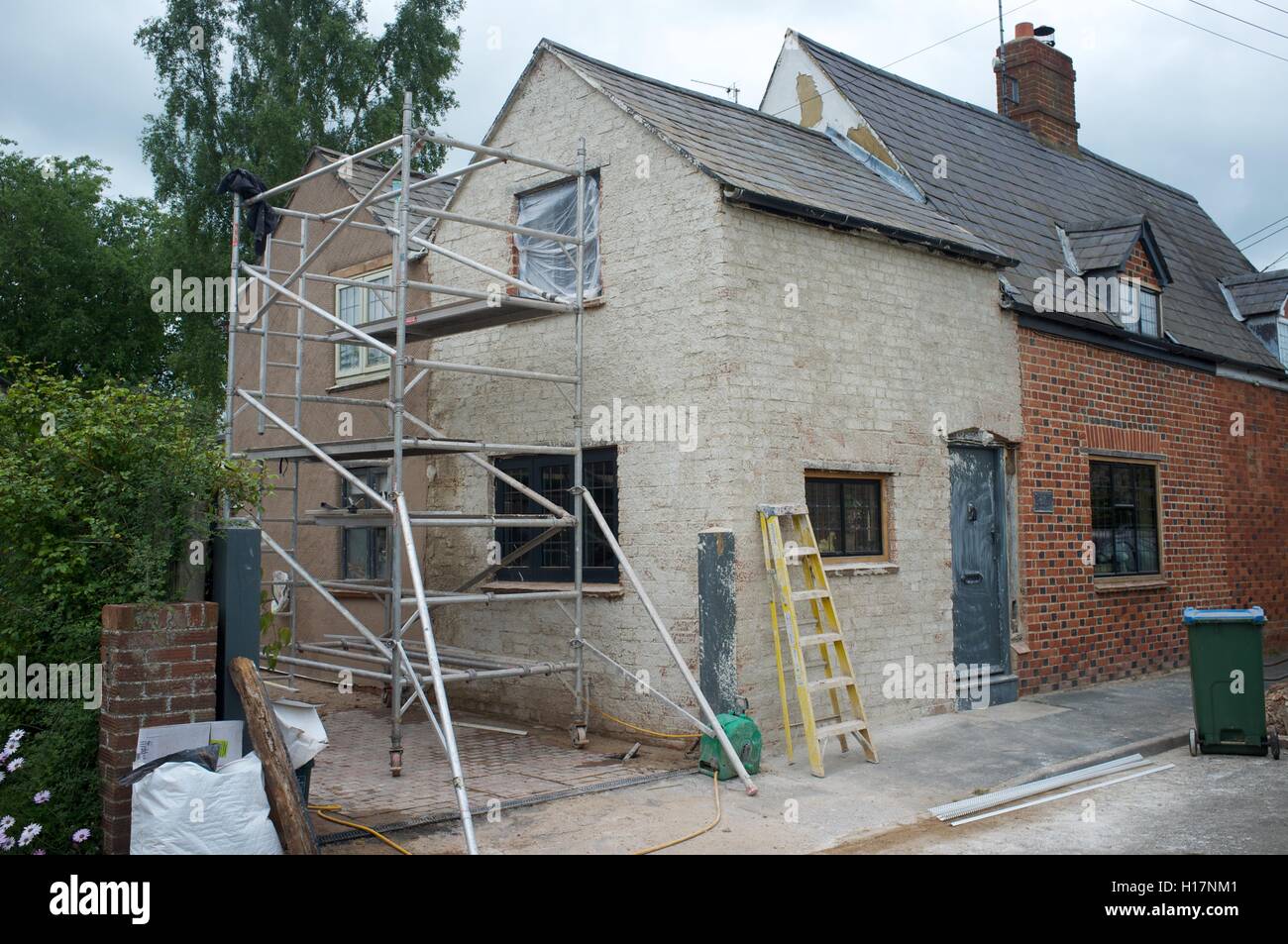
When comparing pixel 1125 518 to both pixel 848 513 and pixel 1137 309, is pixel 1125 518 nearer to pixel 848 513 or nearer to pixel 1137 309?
pixel 1137 309

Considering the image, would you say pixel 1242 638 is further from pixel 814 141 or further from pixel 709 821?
pixel 814 141

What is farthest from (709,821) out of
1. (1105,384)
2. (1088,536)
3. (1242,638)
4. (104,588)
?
(1105,384)

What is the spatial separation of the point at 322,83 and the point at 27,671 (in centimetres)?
1764

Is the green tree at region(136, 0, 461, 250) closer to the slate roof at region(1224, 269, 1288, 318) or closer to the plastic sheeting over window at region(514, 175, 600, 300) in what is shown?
the plastic sheeting over window at region(514, 175, 600, 300)

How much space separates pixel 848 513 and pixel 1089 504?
3.86 m

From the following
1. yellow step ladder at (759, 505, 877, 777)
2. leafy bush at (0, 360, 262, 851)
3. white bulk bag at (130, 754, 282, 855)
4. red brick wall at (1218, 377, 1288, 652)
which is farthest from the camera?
red brick wall at (1218, 377, 1288, 652)

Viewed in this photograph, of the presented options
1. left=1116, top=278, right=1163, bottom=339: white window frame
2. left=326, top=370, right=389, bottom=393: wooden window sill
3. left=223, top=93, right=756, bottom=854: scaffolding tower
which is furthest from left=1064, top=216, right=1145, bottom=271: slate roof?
left=326, top=370, right=389, bottom=393: wooden window sill

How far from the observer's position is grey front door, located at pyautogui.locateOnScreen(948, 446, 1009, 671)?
34.6ft

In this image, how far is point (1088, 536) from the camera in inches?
468

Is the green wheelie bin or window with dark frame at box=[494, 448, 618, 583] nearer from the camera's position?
the green wheelie bin

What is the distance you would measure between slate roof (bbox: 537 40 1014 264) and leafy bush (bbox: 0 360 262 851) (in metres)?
4.90

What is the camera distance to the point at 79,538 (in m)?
5.57

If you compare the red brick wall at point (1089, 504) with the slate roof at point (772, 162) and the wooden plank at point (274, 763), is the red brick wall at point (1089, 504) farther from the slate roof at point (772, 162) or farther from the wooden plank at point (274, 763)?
the wooden plank at point (274, 763)

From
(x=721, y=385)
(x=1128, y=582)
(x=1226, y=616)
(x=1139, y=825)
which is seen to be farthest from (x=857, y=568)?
(x=1128, y=582)
